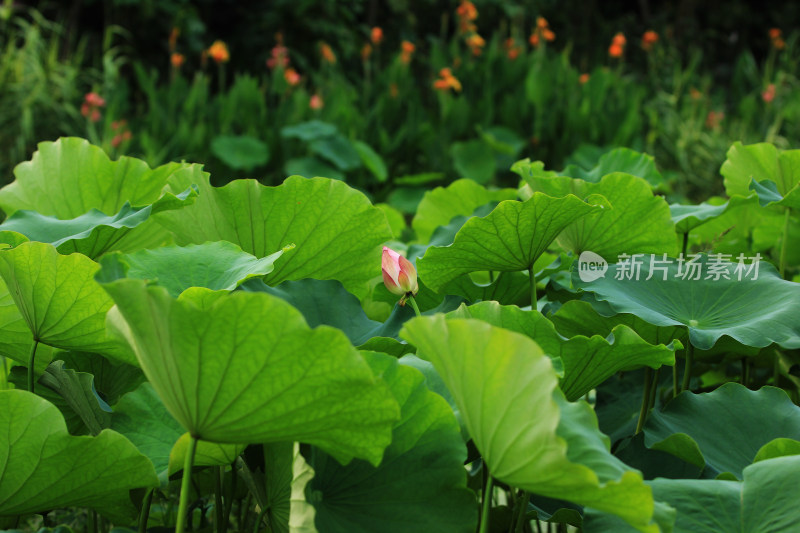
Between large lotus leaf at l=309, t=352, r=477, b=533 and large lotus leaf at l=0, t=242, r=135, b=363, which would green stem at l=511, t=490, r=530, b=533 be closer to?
large lotus leaf at l=309, t=352, r=477, b=533

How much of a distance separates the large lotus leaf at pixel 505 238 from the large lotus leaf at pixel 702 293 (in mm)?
69

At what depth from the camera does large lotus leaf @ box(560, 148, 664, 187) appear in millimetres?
1243

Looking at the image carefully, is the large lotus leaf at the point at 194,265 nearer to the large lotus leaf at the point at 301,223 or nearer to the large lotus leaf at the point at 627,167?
the large lotus leaf at the point at 301,223

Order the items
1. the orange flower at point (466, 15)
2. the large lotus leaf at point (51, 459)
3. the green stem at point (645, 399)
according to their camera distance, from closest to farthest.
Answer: the large lotus leaf at point (51, 459) → the green stem at point (645, 399) → the orange flower at point (466, 15)

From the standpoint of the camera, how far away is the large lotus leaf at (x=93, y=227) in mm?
770

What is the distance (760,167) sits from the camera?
44.9 inches

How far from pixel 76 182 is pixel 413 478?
65 centimetres

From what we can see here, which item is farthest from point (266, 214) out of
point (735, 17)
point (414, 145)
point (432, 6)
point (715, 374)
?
point (735, 17)

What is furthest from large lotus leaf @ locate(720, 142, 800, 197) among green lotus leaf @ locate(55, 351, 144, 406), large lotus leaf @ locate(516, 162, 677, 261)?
green lotus leaf @ locate(55, 351, 144, 406)

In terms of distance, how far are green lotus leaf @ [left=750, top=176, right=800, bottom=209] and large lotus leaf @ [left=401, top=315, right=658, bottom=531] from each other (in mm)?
548

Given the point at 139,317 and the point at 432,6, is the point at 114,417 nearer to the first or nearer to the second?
the point at 139,317

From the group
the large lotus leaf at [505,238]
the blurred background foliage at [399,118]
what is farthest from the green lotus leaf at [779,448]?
the blurred background foliage at [399,118]

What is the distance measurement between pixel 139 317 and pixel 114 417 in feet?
0.71

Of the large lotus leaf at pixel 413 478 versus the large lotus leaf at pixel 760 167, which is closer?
the large lotus leaf at pixel 413 478
